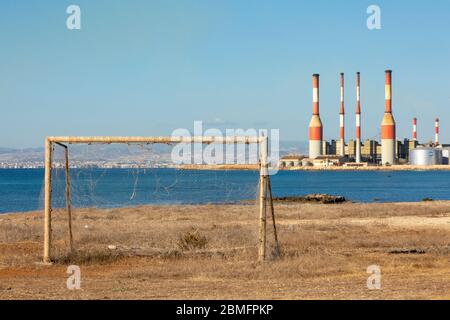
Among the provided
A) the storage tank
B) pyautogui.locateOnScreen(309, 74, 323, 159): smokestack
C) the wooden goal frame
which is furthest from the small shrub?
the storage tank

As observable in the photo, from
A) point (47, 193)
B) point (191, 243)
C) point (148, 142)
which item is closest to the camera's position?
point (47, 193)

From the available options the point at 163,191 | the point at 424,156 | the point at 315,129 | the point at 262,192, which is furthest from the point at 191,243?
the point at 424,156

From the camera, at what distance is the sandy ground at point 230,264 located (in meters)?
12.2

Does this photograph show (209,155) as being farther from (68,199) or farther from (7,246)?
(7,246)

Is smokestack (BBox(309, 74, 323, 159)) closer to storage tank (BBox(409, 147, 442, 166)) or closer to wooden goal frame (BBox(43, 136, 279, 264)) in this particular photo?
storage tank (BBox(409, 147, 442, 166))

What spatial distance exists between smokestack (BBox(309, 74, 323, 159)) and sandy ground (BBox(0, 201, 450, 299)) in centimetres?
11797

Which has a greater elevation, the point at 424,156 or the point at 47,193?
the point at 424,156

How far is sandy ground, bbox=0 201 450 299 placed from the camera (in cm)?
1220

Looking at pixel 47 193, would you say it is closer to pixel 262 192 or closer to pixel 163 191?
pixel 262 192

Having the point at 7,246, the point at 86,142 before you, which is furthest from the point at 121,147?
the point at 7,246

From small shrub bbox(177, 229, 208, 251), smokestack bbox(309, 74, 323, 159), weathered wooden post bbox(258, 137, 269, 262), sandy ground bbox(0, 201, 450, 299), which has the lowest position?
sandy ground bbox(0, 201, 450, 299)

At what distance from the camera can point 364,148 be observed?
184375mm

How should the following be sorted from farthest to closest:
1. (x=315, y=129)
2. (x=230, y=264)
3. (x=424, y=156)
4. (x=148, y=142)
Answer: (x=424, y=156) < (x=315, y=129) < (x=148, y=142) < (x=230, y=264)

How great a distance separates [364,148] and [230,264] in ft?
565
